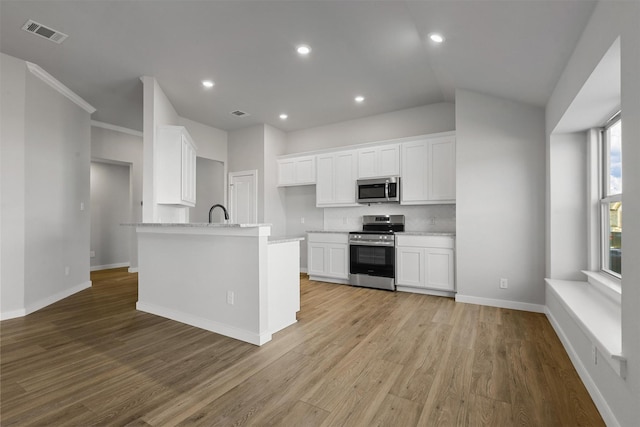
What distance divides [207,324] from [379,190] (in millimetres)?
3167

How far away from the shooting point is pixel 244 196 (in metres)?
6.11

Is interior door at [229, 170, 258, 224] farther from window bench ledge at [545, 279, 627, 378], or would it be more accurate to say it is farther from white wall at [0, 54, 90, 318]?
window bench ledge at [545, 279, 627, 378]

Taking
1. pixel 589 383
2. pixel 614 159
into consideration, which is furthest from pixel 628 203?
pixel 614 159

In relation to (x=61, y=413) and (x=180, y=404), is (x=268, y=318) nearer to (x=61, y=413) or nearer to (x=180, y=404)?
(x=180, y=404)

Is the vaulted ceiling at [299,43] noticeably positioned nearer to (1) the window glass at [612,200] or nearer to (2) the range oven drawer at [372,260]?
(1) the window glass at [612,200]

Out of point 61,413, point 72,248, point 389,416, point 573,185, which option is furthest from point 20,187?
point 573,185

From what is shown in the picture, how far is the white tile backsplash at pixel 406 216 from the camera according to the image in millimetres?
4715

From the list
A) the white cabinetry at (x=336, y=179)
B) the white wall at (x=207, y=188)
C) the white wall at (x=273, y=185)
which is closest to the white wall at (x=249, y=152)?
the white wall at (x=273, y=185)

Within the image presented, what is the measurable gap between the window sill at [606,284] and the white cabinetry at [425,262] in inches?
58.7

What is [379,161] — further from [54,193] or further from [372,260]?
[54,193]

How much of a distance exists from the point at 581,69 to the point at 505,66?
898 millimetres

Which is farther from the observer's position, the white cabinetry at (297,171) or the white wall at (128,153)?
the white wall at (128,153)

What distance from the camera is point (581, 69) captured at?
2.08 m

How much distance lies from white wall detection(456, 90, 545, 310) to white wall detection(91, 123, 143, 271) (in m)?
6.18
